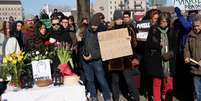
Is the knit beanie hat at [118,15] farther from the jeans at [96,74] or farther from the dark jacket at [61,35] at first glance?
the dark jacket at [61,35]

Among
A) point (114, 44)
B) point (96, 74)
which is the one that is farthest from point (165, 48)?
point (96, 74)

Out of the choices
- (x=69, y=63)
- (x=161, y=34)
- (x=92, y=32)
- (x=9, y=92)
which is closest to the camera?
(x=9, y=92)

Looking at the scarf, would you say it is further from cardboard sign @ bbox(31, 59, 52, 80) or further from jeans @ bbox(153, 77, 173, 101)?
cardboard sign @ bbox(31, 59, 52, 80)

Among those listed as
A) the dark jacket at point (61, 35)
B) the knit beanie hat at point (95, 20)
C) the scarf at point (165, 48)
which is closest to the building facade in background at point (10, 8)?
the dark jacket at point (61, 35)

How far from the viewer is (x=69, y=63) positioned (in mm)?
6773

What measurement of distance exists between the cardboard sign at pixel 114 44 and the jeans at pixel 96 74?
2.30 ft

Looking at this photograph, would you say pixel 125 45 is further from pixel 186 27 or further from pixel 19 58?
pixel 19 58

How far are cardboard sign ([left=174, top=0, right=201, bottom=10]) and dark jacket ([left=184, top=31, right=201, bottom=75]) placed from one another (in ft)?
7.67

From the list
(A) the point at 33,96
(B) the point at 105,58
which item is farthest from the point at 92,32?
(A) the point at 33,96

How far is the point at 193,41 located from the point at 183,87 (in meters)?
3.01

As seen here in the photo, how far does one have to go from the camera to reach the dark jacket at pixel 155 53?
7727 millimetres

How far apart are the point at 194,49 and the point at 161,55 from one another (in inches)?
35.4

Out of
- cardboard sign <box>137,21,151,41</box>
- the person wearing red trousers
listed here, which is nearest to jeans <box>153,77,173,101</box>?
the person wearing red trousers

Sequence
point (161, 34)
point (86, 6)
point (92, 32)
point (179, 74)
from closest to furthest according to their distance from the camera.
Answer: point (161, 34) < point (92, 32) < point (179, 74) < point (86, 6)
